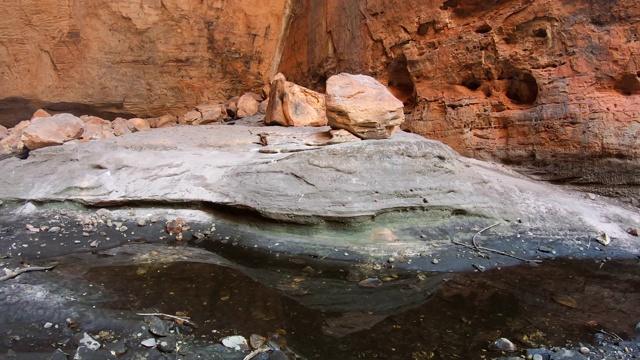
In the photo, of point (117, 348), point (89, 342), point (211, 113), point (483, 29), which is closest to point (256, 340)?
point (117, 348)

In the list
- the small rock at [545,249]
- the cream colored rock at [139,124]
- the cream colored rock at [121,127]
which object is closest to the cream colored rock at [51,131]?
the cream colored rock at [121,127]

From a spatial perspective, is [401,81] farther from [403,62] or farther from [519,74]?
[519,74]

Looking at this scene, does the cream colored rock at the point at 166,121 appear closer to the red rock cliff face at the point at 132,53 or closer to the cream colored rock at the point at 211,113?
the red rock cliff face at the point at 132,53

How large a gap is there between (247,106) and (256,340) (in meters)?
5.46

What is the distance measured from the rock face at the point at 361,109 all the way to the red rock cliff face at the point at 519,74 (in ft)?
5.21

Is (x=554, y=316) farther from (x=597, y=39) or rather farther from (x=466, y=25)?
(x=466, y=25)

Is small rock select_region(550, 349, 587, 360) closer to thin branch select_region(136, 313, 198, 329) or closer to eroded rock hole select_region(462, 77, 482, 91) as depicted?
thin branch select_region(136, 313, 198, 329)

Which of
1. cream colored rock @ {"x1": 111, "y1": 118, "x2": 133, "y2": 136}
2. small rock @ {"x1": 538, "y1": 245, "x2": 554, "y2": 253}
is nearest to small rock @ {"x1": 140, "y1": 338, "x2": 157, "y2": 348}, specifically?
small rock @ {"x1": 538, "y1": 245, "x2": 554, "y2": 253}

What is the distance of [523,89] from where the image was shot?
5430 millimetres

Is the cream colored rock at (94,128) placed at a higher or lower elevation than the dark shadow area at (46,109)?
lower

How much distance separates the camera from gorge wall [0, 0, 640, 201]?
15.6 feet

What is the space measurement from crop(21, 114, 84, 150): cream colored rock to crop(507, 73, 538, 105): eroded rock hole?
5218 mm

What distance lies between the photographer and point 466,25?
568 centimetres

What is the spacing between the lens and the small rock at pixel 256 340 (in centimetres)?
225
